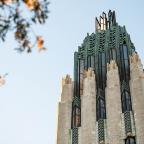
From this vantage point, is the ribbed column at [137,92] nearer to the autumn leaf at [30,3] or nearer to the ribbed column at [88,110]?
the ribbed column at [88,110]

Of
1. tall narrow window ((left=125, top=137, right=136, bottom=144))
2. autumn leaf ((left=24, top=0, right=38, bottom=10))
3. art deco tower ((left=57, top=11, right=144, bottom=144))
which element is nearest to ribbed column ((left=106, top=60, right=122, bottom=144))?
art deco tower ((left=57, top=11, right=144, bottom=144))

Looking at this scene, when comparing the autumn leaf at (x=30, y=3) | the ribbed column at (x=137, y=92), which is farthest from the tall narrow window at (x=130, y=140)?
the autumn leaf at (x=30, y=3)

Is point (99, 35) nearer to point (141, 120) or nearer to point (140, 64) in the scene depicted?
point (140, 64)

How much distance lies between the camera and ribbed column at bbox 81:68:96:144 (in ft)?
108

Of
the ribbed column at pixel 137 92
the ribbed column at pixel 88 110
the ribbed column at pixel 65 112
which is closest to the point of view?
the ribbed column at pixel 137 92

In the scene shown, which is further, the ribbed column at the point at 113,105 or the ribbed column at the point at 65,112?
the ribbed column at the point at 65,112

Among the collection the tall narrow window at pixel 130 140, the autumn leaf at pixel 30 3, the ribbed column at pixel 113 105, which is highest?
the ribbed column at pixel 113 105

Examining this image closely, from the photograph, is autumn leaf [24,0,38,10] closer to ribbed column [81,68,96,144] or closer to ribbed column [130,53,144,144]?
ribbed column [130,53,144,144]

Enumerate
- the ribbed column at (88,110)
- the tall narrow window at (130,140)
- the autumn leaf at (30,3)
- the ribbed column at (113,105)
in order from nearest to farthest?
1. the autumn leaf at (30,3)
2. the tall narrow window at (130,140)
3. the ribbed column at (113,105)
4. the ribbed column at (88,110)

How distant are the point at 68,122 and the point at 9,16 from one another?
29.9 meters

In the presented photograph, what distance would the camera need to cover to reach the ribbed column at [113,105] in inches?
1246

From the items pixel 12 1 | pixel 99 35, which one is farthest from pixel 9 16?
pixel 99 35

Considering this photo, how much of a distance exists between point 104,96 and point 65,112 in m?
4.00

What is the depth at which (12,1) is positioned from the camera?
21.9ft
